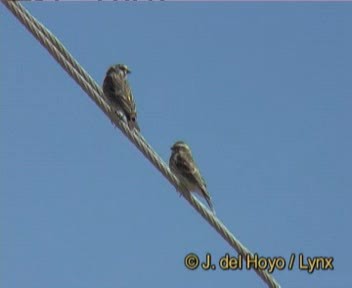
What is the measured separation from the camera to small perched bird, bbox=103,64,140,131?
6988 millimetres

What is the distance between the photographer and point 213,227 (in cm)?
539

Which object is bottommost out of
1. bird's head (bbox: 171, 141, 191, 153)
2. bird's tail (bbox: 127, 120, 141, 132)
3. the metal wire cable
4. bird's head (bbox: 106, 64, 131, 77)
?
the metal wire cable

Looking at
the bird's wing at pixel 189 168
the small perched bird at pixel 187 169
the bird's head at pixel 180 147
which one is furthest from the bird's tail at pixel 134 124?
the bird's head at pixel 180 147

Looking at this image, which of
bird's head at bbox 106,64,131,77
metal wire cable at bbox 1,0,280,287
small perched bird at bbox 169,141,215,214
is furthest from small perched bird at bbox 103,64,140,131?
metal wire cable at bbox 1,0,280,287

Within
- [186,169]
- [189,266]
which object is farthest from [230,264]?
[186,169]

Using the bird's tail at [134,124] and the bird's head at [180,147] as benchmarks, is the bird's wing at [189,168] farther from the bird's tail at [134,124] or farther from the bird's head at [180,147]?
the bird's tail at [134,124]

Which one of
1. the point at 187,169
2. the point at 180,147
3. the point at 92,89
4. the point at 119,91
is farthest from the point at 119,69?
the point at 92,89

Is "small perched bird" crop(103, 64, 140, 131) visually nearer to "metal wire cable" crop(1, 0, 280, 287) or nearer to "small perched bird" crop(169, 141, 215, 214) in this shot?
"small perched bird" crop(169, 141, 215, 214)

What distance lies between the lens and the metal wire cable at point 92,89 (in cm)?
504

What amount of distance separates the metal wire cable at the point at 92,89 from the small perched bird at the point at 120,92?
1.45m

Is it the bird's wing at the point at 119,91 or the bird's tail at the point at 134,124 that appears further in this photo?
the bird's wing at the point at 119,91

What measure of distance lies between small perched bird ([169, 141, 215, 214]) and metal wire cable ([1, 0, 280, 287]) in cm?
153

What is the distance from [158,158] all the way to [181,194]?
1.04 meters

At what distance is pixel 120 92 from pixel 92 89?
2.14 m
